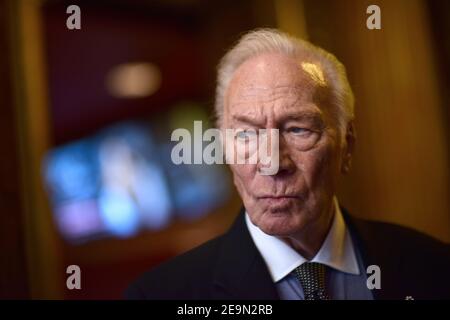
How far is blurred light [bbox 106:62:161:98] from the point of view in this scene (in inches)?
41.8

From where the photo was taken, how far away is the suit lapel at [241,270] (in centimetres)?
84

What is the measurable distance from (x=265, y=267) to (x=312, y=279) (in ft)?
0.24

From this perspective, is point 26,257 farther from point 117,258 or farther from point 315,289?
point 315,289

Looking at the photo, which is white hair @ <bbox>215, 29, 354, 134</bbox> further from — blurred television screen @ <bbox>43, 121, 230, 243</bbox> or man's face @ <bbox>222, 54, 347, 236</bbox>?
blurred television screen @ <bbox>43, 121, 230, 243</bbox>

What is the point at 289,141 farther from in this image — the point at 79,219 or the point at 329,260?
the point at 79,219

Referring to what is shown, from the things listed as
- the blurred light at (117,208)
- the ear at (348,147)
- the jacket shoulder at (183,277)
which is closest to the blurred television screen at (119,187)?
the blurred light at (117,208)

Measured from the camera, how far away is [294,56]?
0.81 metres

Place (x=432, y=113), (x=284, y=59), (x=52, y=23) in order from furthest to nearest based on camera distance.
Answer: (x=52, y=23) < (x=432, y=113) < (x=284, y=59)

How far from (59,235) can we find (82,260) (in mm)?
79

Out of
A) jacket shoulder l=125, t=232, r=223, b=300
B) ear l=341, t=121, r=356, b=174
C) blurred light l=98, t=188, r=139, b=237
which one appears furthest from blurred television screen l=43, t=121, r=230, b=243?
ear l=341, t=121, r=356, b=174

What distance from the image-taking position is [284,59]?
31.7 inches

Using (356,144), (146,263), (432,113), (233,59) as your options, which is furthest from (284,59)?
(146,263)

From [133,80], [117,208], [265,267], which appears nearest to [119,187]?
[117,208]

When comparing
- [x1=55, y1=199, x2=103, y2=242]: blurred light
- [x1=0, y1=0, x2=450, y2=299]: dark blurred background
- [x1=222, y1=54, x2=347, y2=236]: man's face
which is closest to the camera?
[x1=222, y1=54, x2=347, y2=236]: man's face
